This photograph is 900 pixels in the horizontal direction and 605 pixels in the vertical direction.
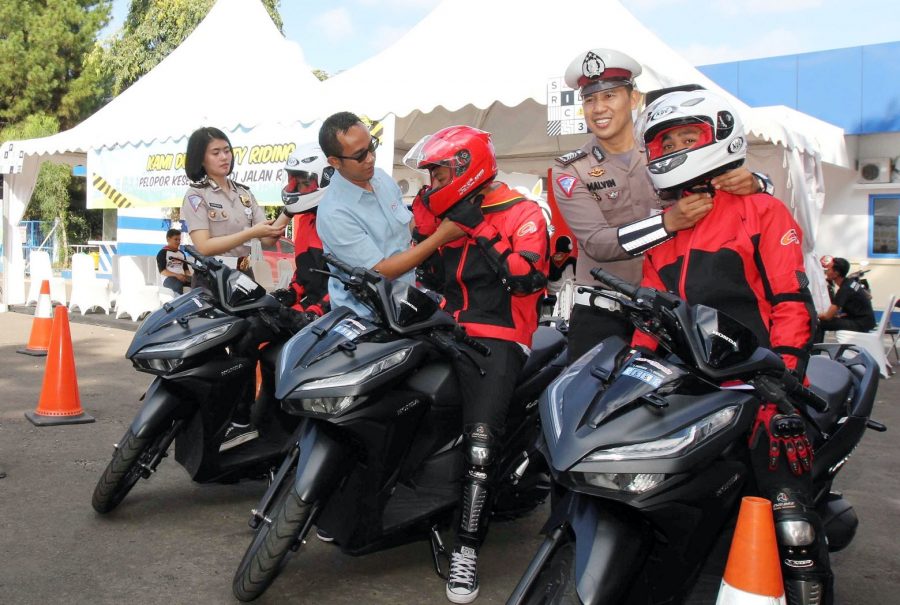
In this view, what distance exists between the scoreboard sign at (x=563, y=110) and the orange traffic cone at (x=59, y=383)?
12.6 feet

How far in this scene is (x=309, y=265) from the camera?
4.78 meters

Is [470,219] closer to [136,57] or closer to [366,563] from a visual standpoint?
[366,563]

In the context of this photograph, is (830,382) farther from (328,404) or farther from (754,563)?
(328,404)

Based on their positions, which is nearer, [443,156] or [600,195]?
[443,156]

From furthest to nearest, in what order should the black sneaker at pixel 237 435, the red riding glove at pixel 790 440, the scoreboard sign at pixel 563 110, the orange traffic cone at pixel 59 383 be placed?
the scoreboard sign at pixel 563 110, the orange traffic cone at pixel 59 383, the black sneaker at pixel 237 435, the red riding glove at pixel 790 440

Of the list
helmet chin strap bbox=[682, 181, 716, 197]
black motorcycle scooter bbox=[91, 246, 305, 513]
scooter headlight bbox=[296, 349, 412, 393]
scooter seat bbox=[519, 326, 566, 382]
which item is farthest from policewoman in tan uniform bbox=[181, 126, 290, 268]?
helmet chin strap bbox=[682, 181, 716, 197]

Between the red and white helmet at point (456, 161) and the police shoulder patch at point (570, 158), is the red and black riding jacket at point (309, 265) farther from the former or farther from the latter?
the police shoulder patch at point (570, 158)

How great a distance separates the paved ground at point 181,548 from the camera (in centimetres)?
368

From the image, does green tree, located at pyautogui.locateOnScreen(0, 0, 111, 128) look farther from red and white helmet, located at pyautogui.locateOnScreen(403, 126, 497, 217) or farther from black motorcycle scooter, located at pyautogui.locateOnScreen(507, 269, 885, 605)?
black motorcycle scooter, located at pyautogui.locateOnScreen(507, 269, 885, 605)

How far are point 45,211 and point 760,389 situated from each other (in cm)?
3282

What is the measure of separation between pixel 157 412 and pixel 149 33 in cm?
2758

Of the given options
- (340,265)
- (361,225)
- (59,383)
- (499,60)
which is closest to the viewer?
(340,265)

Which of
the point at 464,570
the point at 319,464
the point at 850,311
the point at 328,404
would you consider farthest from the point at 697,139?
the point at 850,311

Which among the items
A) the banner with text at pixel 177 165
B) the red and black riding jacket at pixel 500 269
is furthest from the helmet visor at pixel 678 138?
the banner with text at pixel 177 165
